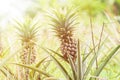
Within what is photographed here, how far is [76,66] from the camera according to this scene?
1.23 m

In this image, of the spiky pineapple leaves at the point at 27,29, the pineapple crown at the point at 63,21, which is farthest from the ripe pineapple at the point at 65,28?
the spiky pineapple leaves at the point at 27,29

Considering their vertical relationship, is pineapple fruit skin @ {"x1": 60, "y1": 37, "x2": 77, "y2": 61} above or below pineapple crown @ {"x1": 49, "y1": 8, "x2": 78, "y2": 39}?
below

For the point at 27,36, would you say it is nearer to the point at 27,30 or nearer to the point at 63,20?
the point at 27,30

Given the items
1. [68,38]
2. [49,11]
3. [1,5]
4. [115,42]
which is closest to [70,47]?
[68,38]

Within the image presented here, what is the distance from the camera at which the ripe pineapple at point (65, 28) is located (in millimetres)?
1215

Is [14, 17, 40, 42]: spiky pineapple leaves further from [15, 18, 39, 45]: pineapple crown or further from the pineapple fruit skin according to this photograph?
the pineapple fruit skin

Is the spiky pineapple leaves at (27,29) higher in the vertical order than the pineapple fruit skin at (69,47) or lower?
higher

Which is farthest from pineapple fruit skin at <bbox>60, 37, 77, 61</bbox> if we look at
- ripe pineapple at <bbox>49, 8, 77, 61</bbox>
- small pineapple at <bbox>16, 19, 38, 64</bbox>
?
small pineapple at <bbox>16, 19, 38, 64</bbox>

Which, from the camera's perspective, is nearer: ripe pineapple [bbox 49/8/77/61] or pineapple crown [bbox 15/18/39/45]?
ripe pineapple [bbox 49/8/77/61]

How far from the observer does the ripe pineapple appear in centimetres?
121

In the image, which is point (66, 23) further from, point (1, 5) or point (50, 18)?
point (1, 5)

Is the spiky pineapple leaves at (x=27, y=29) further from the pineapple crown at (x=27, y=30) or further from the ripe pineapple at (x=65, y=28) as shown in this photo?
the ripe pineapple at (x=65, y=28)

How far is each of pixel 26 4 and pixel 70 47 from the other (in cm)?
449

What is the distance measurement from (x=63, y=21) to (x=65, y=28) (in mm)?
23
